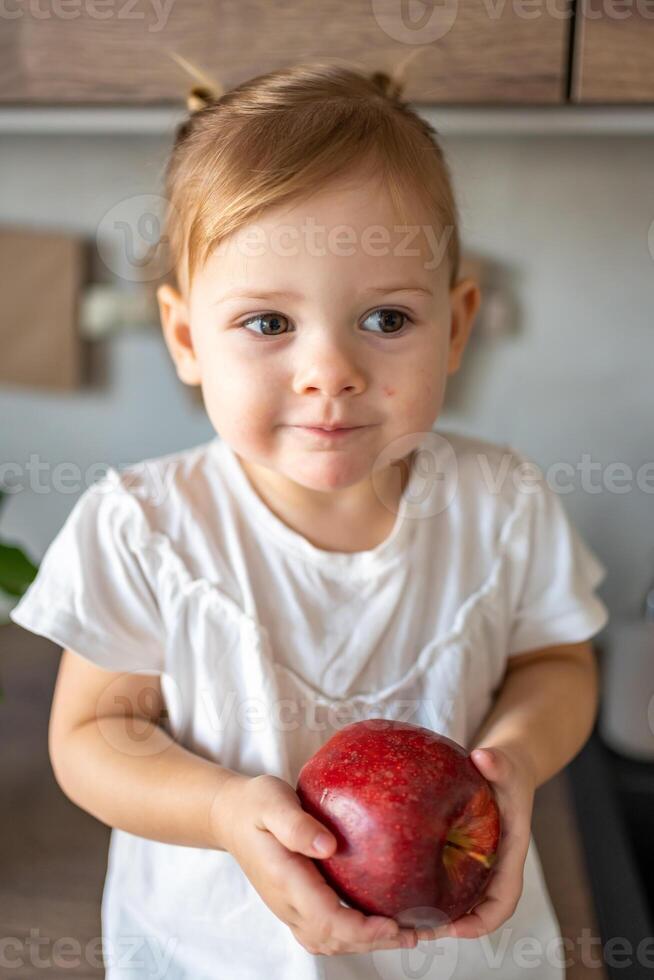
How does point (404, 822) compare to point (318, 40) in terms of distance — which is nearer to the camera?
point (404, 822)

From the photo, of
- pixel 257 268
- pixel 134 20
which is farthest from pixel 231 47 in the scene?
pixel 257 268

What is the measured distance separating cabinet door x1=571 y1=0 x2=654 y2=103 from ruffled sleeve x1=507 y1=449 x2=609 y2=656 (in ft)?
1.05

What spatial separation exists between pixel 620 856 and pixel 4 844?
58 centimetres

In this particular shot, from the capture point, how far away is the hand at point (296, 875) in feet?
1.83

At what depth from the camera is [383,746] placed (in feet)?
1.93

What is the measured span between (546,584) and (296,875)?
361mm

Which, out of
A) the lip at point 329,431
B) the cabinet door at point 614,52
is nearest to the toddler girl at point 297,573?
the lip at point 329,431

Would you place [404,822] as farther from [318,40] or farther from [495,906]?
[318,40]

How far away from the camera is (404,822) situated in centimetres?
55

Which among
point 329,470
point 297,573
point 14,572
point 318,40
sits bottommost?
point 14,572

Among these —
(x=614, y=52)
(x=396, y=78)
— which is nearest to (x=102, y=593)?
(x=396, y=78)

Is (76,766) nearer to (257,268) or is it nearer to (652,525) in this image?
(257,268)

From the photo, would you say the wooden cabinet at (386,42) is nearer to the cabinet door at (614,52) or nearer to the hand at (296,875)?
the cabinet door at (614,52)

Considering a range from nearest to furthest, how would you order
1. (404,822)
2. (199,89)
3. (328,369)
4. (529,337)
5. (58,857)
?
(404,822), (328,369), (199,89), (58,857), (529,337)
